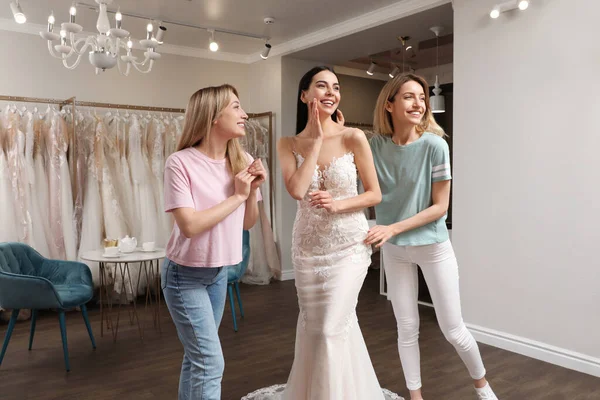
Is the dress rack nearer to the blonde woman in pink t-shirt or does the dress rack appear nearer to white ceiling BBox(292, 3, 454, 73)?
white ceiling BBox(292, 3, 454, 73)

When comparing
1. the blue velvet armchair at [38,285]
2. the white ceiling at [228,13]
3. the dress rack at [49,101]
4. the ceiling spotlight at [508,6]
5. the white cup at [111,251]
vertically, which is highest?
the white ceiling at [228,13]

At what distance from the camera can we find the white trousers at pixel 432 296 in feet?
8.14

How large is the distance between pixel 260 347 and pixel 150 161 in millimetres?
2657

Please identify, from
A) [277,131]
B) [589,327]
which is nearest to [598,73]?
[589,327]

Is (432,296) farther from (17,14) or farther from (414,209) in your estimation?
(17,14)

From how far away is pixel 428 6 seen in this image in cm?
447

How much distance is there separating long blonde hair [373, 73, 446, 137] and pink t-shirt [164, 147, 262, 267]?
0.94 m

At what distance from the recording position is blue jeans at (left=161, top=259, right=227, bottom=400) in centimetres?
194

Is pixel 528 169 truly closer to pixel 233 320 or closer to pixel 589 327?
pixel 589 327

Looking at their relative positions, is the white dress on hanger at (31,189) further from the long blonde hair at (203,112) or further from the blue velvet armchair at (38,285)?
the long blonde hair at (203,112)

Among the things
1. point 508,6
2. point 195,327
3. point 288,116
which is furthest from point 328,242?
point 288,116

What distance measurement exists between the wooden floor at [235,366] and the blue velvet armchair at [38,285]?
19cm

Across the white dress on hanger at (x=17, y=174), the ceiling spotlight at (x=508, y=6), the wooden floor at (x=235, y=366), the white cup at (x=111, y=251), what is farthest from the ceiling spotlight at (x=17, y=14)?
the ceiling spotlight at (x=508, y=6)

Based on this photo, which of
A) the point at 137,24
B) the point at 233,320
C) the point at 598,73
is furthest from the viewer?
the point at 137,24
